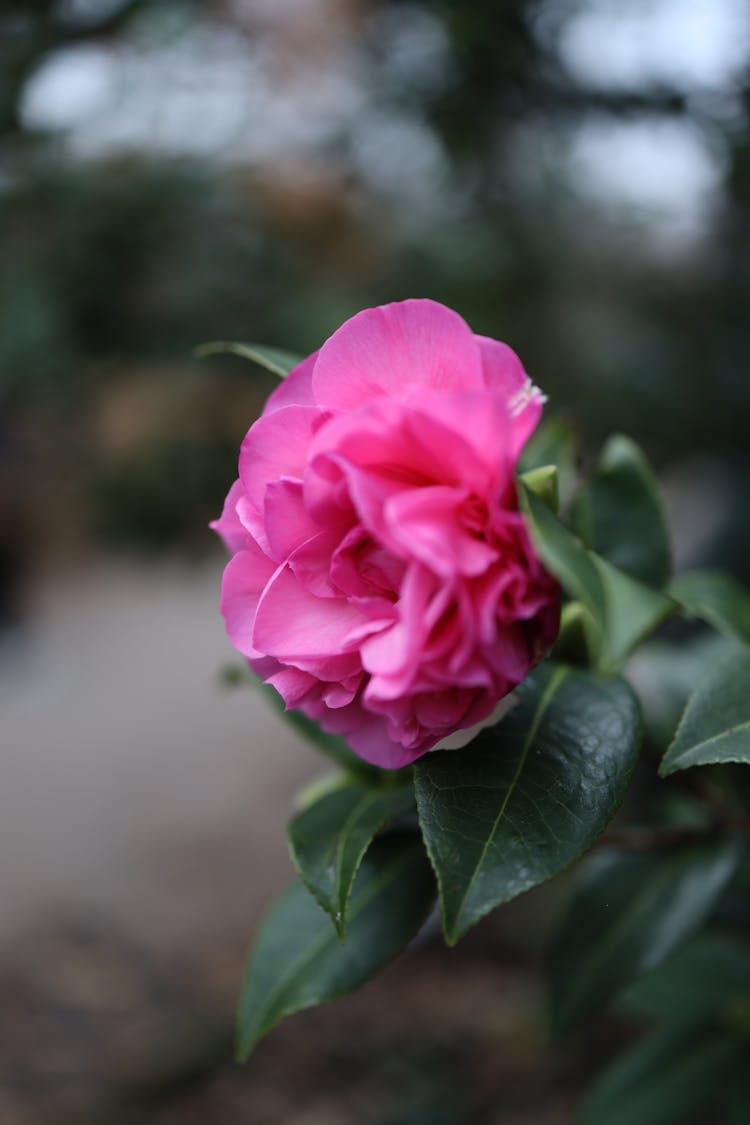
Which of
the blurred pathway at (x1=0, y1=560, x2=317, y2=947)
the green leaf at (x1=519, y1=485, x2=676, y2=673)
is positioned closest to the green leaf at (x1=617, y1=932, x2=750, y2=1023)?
the green leaf at (x1=519, y1=485, x2=676, y2=673)

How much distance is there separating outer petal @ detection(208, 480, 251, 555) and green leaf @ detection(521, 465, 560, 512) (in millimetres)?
120

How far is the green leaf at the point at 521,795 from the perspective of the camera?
37 cm

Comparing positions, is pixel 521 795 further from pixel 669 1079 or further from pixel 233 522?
pixel 669 1079

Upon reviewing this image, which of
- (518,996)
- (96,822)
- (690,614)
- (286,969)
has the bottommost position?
(96,822)

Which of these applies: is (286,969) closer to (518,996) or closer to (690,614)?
(690,614)

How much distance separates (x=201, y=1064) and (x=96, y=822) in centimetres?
106

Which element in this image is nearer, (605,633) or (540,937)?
(605,633)

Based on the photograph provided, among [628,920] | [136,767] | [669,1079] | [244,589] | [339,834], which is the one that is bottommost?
[136,767]

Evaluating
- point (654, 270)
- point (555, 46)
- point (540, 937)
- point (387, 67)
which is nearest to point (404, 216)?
point (387, 67)

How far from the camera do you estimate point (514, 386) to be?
1.28 ft

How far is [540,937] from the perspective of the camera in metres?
1.96

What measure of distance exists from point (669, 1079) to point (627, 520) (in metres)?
0.58

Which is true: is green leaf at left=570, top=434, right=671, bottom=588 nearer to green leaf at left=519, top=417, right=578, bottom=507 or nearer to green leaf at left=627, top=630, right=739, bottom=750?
green leaf at left=519, top=417, right=578, bottom=507

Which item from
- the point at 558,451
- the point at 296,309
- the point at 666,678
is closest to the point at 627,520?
the point at 558,451
